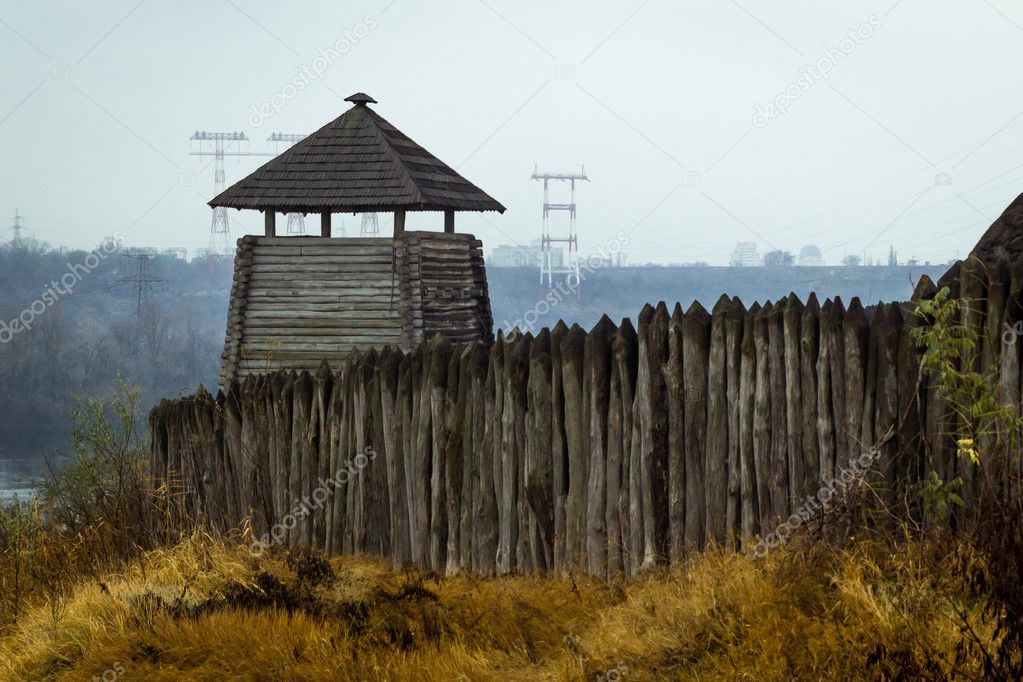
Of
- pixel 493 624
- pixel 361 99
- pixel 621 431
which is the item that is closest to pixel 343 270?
pixel 361 99

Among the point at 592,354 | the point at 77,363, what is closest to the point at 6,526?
the point at 592,354

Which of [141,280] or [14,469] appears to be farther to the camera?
[14,469]

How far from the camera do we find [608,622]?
21.7ft

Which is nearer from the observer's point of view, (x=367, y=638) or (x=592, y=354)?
(x=367, y=638)

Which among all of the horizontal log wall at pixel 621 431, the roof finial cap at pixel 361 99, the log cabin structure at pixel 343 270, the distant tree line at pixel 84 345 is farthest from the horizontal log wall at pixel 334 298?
the distant tree line at pixel 84 345

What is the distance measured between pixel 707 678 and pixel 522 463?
3.86 m

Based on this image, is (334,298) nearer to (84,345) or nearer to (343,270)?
(343,270)

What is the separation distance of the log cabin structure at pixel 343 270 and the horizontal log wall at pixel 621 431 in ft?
33.7

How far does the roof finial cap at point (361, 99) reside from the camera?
949 inches

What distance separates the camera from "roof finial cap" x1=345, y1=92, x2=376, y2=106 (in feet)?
79.0

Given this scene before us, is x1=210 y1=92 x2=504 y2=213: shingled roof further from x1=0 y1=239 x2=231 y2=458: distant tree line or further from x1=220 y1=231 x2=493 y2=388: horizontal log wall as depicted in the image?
x1=0 y1=239 x2=231 y2=458: distant tree line

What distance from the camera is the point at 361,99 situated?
24.1 metres

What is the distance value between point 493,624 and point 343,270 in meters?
15.2

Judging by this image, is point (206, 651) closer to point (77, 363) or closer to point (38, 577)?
point (38, 577)
